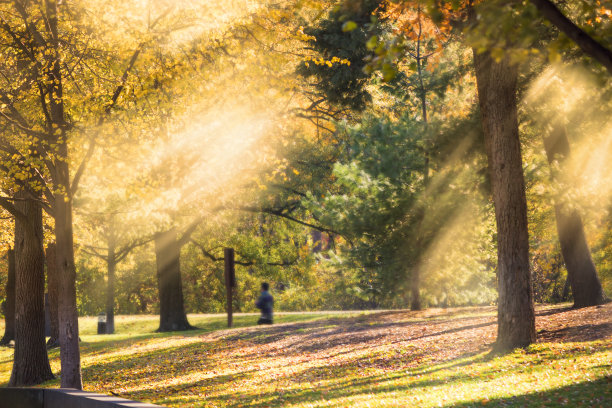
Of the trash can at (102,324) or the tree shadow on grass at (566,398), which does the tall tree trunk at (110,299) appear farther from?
the tree shadow on grass at (566,398)

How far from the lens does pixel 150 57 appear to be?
1102cm

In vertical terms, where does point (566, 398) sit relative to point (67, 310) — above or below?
below

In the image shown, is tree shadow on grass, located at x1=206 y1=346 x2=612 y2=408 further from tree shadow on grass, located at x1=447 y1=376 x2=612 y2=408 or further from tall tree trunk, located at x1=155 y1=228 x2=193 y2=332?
tall tree trunk, located at x1=155 y1=228 x2=193 y2=332

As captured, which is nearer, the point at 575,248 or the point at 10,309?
the point at 575,248

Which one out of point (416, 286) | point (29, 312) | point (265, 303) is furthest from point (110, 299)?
point (29, 312)

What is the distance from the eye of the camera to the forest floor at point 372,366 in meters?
8.84

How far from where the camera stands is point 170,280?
24.8 m

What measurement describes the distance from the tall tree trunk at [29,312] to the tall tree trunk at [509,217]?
10.5 m

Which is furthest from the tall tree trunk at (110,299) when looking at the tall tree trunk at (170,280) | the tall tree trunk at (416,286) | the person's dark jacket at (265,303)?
the tall tree trunk at (416,286)

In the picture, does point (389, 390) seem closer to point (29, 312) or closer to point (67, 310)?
point (67, 310)

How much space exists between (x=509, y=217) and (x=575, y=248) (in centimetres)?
548

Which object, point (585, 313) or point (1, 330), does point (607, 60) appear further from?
point (1, 330)

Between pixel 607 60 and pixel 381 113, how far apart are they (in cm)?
1710

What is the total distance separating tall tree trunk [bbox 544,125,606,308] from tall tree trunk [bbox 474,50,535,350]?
4891mm
